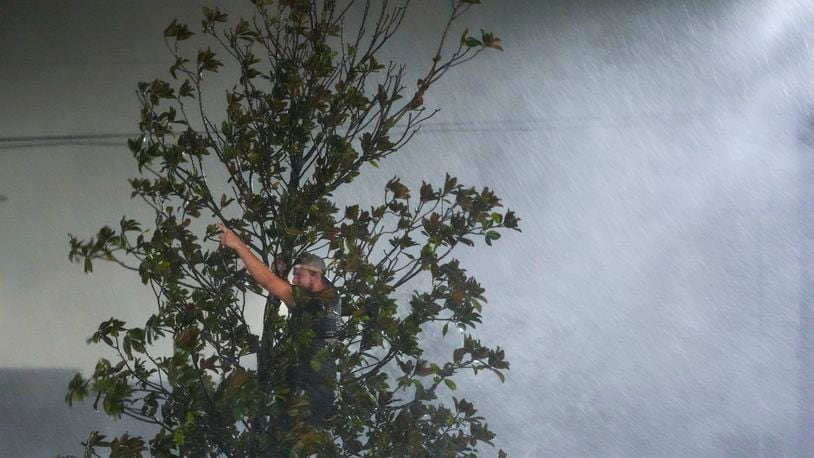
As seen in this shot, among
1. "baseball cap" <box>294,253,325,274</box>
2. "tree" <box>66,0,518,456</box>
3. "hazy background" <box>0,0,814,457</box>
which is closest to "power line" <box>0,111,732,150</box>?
"hazy background" <box>0,0,814,457</box>

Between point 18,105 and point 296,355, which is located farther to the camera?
point 18,105

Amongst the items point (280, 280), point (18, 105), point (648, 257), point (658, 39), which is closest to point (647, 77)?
point (658, 39)

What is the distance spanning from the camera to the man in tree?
1972 millimetres

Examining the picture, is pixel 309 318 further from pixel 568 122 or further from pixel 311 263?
pixel 568 122

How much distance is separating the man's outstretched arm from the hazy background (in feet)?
6.30

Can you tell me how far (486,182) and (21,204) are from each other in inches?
84.0

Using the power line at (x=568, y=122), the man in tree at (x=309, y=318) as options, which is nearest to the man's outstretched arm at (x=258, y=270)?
the man in tree at (x=309, y=318)

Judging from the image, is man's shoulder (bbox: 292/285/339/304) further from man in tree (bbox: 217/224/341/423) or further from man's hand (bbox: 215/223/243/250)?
man's hand (bbox: 215/223/243/250)

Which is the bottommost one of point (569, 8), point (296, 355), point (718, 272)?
point (296, 355)

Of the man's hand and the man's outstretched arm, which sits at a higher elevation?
the man's hand

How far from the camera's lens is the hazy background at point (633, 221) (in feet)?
12.9

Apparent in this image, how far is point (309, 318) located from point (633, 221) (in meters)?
2.34

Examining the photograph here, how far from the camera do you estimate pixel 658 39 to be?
13.3ft

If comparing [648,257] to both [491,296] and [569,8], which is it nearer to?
[491,296]
